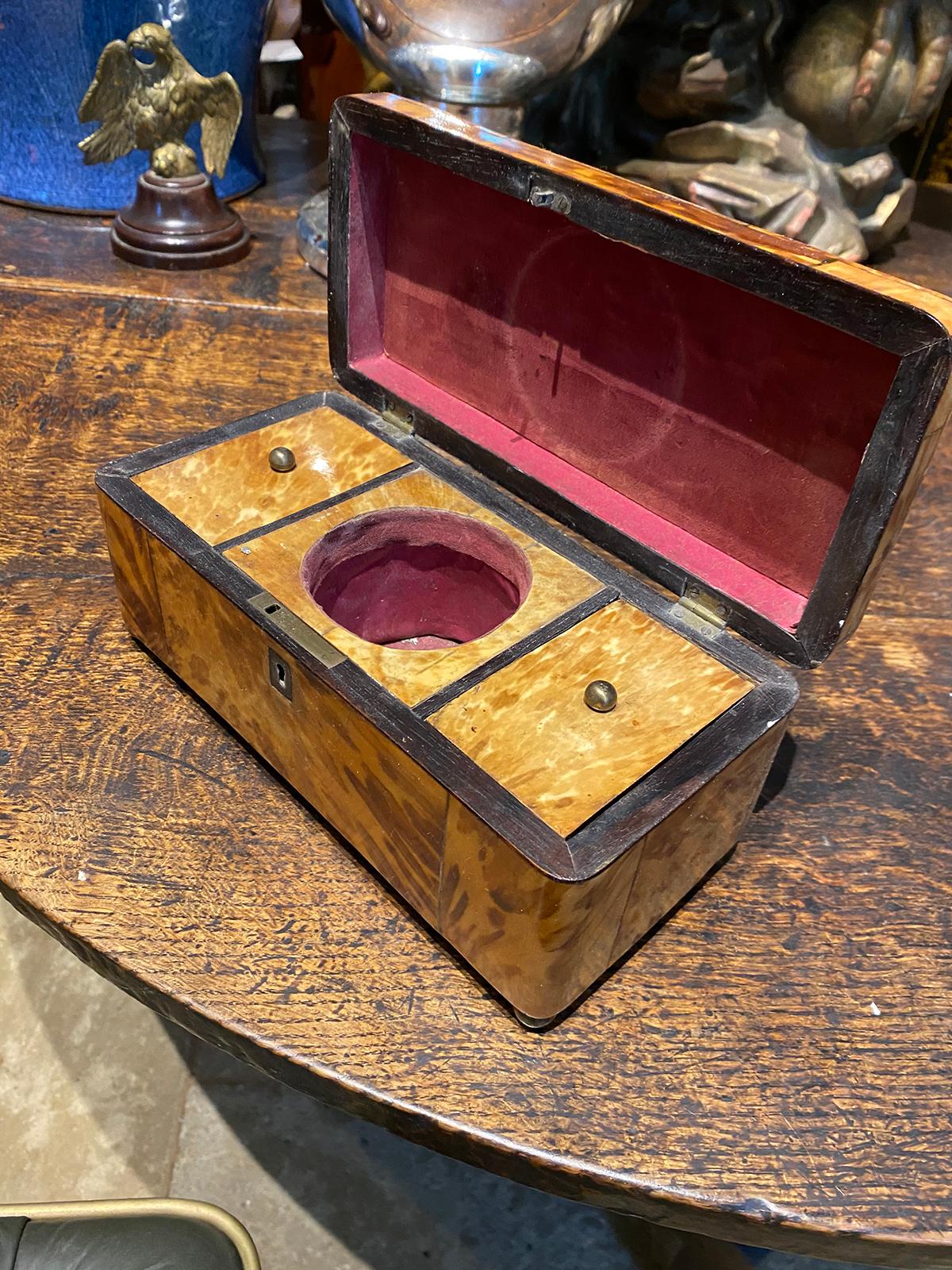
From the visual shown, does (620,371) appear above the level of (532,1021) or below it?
above

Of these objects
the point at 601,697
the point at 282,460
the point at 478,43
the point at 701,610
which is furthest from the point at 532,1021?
the point at 478,43

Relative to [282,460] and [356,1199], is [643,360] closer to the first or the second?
[282,460]

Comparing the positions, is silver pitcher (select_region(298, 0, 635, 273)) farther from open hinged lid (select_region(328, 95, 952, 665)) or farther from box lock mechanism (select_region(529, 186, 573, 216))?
box lock mechanism (select_region(529, 186, 573, 216))

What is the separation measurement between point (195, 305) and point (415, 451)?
1.94 feet

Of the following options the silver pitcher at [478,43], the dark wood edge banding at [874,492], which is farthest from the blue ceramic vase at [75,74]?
the dark wood edge banding at [874,492]

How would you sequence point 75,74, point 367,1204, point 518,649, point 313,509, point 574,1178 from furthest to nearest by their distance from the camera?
1. point 75,74
2. point 367,1204
3. point 313,509
4. point 518,649
5. point 574,1178

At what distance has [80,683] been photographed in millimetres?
770

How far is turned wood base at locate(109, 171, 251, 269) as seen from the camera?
1.30 metres

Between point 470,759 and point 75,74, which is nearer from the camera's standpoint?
point 470,759

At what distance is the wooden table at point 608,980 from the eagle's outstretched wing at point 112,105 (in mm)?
546

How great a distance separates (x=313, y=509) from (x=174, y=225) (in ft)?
2.46

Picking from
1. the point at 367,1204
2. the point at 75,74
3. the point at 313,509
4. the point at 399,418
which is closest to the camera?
the point at 313,509

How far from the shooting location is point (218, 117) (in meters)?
1.23

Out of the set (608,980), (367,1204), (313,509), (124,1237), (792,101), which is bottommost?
(367,1204)
